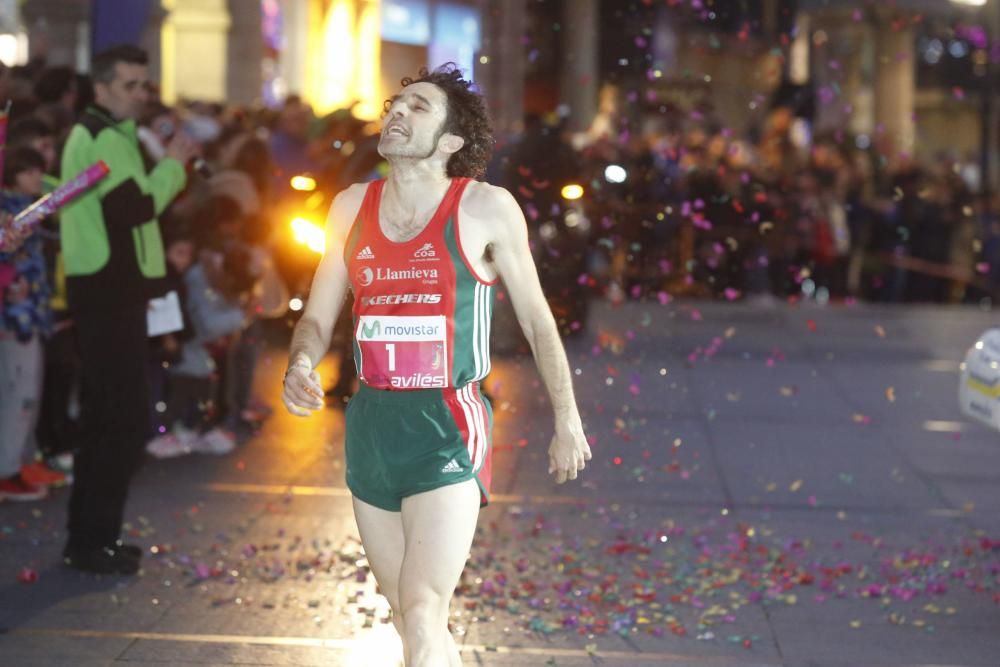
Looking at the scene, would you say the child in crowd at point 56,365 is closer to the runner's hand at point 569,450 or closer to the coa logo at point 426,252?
the coa logo at point 426,252

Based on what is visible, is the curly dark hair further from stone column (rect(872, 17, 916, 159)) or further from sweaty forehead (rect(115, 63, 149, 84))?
stone column (rect(872, 17, 916, 159))

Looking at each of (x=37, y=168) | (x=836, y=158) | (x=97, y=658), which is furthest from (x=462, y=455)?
(x=836, y=158)

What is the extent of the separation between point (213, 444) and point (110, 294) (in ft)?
9.63

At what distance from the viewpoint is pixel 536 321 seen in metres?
4.50

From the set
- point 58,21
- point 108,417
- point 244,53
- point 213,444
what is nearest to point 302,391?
point 108,417

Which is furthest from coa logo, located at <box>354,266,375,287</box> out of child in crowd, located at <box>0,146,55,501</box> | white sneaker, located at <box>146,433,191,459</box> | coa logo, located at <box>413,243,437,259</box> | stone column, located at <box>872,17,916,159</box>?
stone column, located at <box>872,17,916,159</box>

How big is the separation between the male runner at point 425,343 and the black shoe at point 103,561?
95.5 inches

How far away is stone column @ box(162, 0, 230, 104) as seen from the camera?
2295cm

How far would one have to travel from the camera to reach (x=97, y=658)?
5547 millimetres

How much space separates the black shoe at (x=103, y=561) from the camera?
6641 millimetres

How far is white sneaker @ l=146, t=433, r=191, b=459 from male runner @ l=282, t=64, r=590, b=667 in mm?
4971

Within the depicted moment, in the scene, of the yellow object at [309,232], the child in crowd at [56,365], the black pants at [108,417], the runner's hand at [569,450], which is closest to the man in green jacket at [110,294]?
the black pants at [108,417]

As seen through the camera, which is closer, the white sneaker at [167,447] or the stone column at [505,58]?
the white sneaker at [167,447]

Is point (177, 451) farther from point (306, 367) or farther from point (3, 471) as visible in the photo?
point (306, 367)
